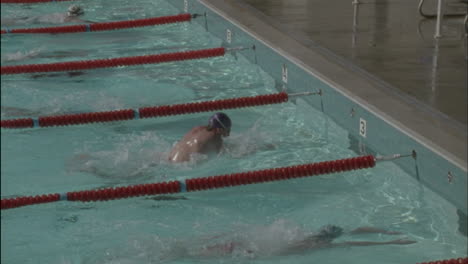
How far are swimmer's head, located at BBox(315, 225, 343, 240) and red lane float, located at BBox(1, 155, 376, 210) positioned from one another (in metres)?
0.42

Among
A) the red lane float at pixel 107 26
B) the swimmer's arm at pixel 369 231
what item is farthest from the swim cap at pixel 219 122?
the red lane float at pixel 107 26

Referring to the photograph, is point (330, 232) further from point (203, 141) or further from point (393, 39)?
point (393, 39)

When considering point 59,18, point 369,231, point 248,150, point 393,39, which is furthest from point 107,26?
point 369,231

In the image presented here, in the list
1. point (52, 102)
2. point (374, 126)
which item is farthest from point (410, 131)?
point (52, 102)

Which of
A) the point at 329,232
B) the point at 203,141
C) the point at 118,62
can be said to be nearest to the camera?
the point at 329,232

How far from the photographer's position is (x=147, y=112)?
634cm

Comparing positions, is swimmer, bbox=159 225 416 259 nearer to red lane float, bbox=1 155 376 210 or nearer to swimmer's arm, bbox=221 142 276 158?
red lane float, bbox=1 155 376 210

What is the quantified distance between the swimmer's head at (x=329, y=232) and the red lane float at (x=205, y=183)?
42 centimetres

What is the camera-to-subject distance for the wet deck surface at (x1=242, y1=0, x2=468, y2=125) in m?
5.70

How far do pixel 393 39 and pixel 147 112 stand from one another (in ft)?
7.72

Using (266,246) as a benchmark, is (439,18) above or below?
above

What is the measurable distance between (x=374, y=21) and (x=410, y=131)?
345 centimetres

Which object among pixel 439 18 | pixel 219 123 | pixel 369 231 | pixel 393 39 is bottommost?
pixel 369 231

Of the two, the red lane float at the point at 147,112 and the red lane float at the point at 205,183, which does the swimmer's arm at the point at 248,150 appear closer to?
the red lane float at the point at 147,112
